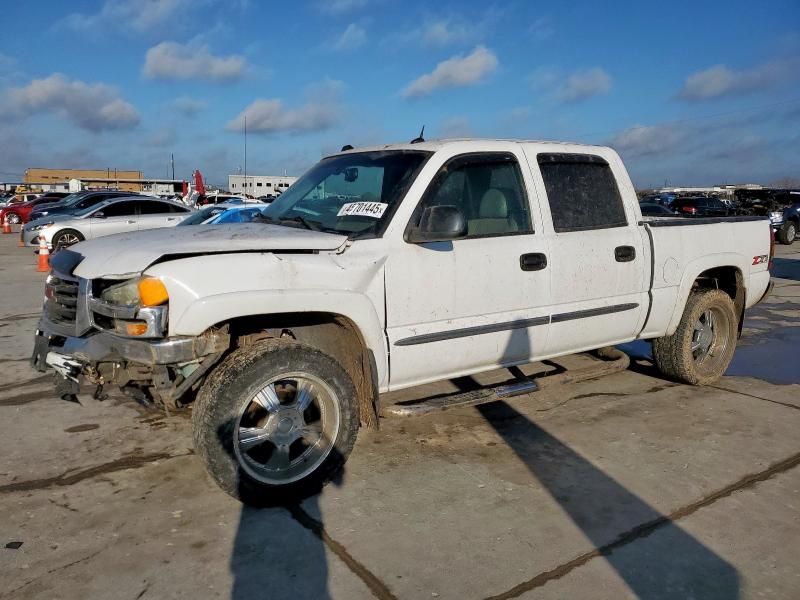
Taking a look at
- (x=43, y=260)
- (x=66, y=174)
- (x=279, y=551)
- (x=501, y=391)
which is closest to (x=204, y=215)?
(x=43, y=260)

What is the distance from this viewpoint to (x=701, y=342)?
5645mm

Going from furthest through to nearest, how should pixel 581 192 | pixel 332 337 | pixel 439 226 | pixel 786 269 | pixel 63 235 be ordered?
pixel 63 235 < pixel 786 269 < pixel 581 192 < pixel 332 337 < pixel 439 226

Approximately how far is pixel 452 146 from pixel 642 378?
3.11 m

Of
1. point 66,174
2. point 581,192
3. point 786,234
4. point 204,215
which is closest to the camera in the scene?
point 581,192

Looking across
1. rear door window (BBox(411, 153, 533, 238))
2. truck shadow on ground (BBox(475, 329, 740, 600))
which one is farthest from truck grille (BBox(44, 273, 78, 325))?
truck shadow on ground (BBox(475, 329, 740, 600))

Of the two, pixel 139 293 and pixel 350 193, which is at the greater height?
pixel 350 193

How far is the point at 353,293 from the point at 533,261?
4.36 ft

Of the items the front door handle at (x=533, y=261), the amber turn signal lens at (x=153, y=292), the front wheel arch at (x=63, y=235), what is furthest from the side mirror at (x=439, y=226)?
the front wheel arch at (x=63, y=235)

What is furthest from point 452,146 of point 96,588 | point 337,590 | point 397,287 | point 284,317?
point 96,588

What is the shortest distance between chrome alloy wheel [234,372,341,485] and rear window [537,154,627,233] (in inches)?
78.5

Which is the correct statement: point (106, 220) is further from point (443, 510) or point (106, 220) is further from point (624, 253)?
point (443, 510)

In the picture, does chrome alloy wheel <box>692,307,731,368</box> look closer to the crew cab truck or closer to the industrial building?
the crew cab truck

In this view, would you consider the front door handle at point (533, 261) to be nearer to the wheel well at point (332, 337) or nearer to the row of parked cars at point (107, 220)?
the wheel well at point (332, 337)

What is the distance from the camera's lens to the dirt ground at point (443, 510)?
2.74m
